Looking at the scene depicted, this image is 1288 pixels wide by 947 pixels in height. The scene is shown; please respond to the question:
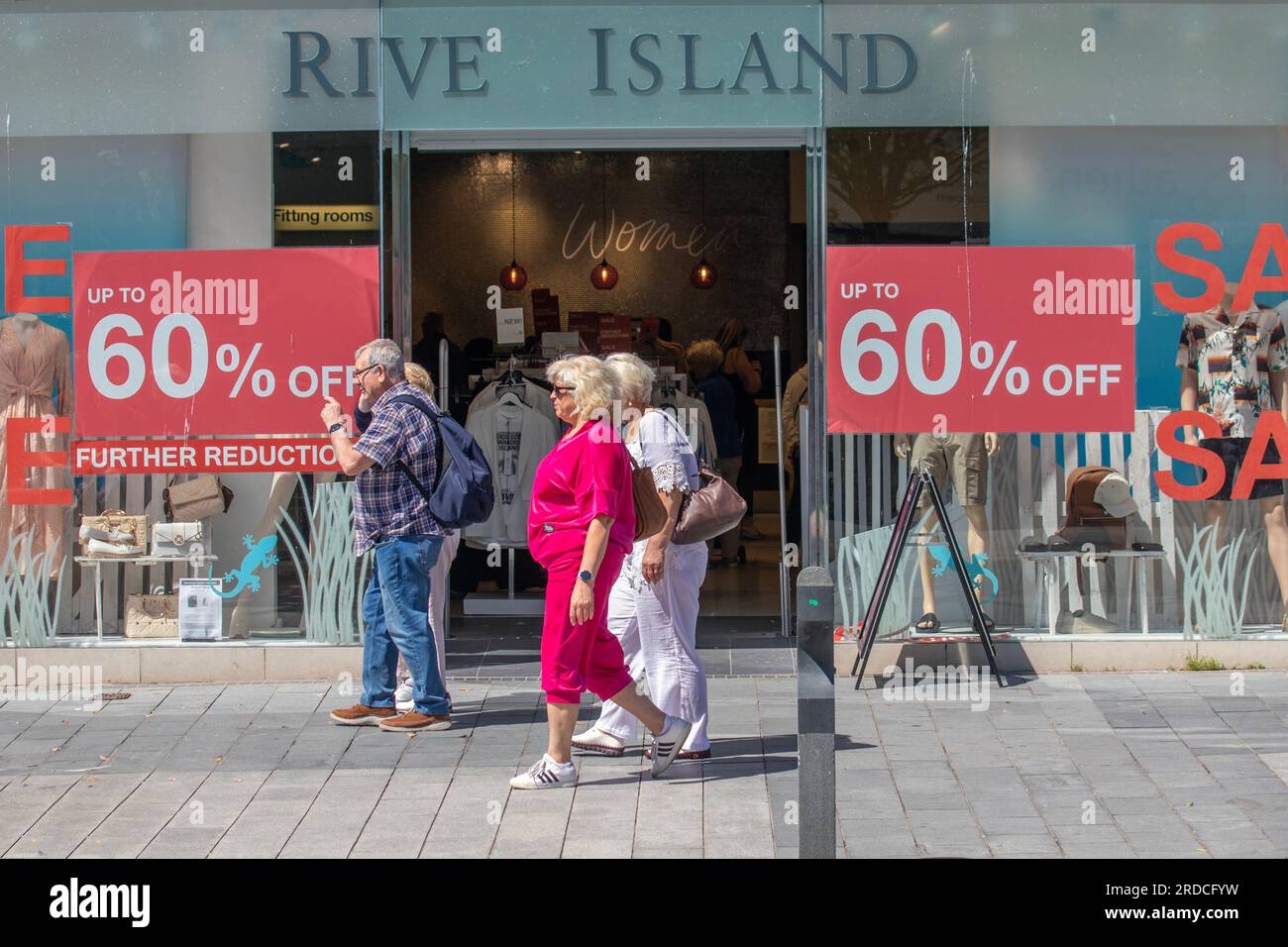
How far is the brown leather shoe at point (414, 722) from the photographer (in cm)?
814

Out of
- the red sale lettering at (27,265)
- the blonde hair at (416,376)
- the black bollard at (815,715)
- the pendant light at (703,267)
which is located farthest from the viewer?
the pendant light at (703,267)

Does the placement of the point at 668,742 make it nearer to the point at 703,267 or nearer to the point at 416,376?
the point at 416,376

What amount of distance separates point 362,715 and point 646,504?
6.90ft

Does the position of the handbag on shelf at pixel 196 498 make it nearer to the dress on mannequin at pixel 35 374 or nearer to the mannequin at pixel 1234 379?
the dress on mannequin at pixel 35 374

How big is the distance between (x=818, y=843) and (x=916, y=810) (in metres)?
1.48

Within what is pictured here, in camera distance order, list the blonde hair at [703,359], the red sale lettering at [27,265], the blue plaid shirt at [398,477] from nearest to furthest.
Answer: the blue plaid shirt at [398,477]
the red sale lettering at [27,265]
the blonde hair at [703,359]

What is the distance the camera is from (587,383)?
6984 mm

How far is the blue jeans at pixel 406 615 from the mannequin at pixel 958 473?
2.85 meters

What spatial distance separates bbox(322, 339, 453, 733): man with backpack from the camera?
314 inches

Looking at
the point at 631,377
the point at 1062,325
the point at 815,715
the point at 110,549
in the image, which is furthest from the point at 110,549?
the point at 815,715

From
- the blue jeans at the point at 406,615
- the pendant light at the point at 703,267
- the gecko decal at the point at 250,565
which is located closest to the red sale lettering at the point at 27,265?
the gecko decal at the point at 250,565

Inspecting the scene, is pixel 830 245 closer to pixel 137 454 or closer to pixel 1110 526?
pixel 1110 526

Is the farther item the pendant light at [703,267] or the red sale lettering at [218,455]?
the pendant light at [703,267]

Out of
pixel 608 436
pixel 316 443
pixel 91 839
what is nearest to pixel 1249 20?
pixel 608 436
